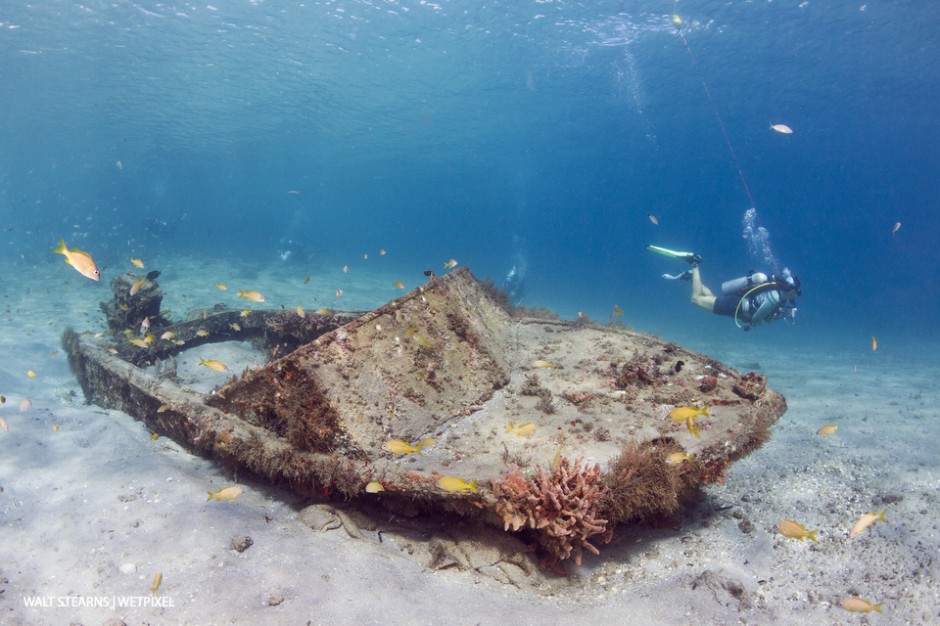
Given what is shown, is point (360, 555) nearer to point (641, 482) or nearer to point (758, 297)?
point (641, 482)

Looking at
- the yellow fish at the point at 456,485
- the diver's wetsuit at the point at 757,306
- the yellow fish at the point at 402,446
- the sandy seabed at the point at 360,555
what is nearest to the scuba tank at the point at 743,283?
the diver's wetsuit at the point at 757,306

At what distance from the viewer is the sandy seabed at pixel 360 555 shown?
3.19 metres

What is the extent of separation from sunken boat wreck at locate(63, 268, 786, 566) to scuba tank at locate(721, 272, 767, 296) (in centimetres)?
754

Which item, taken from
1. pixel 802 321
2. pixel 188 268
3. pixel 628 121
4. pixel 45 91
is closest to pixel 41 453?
pixel 188 268

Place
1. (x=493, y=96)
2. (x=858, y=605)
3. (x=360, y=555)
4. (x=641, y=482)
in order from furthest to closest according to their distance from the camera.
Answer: (x=493, y=96) < (x=641, y=482) < (x=360, y=555) < (x=858, y=605)

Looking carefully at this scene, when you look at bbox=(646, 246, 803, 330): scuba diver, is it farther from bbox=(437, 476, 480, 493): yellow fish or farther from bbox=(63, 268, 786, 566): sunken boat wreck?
bbox=(437, 476, 480, 493): yellow fish

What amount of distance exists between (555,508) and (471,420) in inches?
68.8

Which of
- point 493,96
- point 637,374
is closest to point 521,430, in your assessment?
point 637,374

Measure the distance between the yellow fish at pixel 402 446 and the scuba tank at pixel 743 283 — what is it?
38.9 feet

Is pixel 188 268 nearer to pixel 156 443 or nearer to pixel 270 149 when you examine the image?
pixel 156 443

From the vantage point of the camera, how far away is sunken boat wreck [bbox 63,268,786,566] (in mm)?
3936

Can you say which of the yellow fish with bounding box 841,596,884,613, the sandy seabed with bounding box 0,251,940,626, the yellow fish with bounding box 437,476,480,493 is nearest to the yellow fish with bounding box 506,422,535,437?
the yellow fish with bounding box 437,476,480,493

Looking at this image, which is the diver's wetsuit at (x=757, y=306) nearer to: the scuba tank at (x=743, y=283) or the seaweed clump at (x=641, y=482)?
the scuba tank at (x=743, y=283)

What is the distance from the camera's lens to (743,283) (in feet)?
43.6
